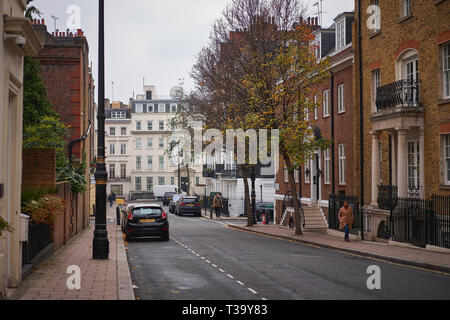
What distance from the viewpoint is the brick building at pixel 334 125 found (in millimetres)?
29820

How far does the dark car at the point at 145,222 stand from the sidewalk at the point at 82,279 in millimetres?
5541

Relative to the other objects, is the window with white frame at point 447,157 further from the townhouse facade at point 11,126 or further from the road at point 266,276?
the townhouse facade at point 11,126

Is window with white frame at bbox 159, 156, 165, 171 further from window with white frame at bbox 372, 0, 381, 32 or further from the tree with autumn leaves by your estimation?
window with white frame at bbox 372, 0, 381, 32

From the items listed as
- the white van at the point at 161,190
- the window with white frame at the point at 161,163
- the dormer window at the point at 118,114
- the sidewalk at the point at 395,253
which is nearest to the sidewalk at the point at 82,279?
the sidewalk at the point at 395,253

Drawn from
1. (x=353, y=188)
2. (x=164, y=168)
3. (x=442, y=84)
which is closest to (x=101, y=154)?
(x=442, y=84)

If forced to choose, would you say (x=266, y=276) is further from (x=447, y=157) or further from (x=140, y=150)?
(x=140, y=150)

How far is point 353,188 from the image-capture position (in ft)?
95.6

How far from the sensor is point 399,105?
22734mm

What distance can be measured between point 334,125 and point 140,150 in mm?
73691

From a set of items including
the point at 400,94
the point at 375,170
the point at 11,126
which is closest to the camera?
the point at 11,126

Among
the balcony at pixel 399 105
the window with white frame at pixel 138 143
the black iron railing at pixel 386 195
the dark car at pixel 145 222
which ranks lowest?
the dark car at pixel 145 222

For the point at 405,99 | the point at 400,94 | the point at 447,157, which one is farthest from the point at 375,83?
the point at 447,157

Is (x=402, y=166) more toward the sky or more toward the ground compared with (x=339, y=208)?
more toward the sky
